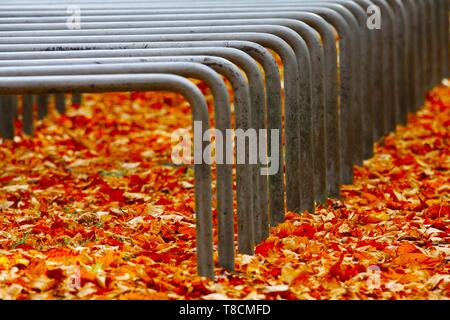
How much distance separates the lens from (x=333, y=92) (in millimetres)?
5691

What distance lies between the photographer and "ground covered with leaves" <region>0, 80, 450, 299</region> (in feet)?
13.8

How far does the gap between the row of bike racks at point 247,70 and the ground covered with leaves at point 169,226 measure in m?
0.15

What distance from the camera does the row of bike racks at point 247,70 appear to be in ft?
14.0

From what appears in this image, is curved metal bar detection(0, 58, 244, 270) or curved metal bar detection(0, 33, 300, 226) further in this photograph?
curved metal bar detection(0, 33, 300, 226)

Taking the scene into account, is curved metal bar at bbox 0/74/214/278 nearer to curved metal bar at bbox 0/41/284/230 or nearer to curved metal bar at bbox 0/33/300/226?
curved metal bar at bbox 0/41/284/230

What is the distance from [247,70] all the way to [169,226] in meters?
0.90

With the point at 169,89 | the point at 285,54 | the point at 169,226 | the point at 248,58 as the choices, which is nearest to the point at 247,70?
the point at 248,58

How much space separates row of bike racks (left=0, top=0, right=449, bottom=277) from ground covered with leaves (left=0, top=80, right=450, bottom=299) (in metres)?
0.15

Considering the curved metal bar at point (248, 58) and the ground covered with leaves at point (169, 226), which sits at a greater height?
the curved metal bar at point (248, 58)

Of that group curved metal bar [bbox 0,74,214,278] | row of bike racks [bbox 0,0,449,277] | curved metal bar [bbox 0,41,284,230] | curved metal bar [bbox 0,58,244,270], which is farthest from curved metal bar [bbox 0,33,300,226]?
curved metal bar [bbox 0,74,214,278]

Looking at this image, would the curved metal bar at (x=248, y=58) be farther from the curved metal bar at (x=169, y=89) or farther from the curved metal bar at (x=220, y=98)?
the curved metal bar at (x=169, y=89)

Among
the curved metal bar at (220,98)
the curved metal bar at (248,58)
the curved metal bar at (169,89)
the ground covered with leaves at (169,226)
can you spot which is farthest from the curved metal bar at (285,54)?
the curved metal bar at (169,89)

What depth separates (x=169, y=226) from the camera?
511 centimetres
